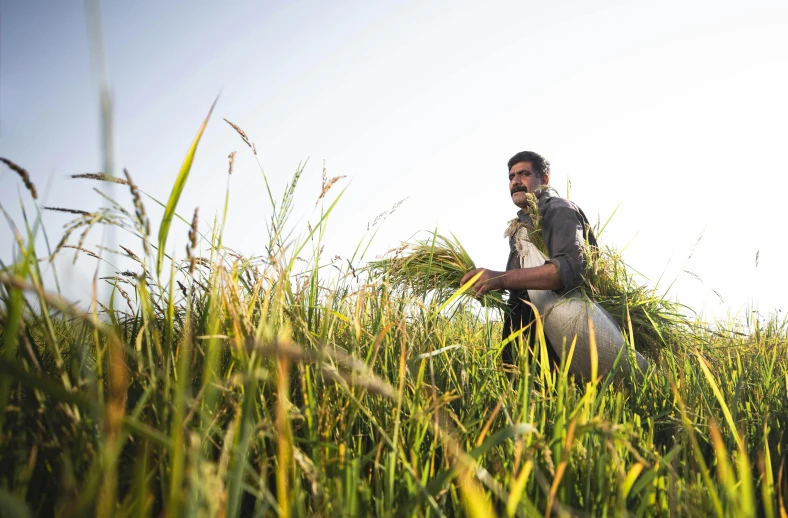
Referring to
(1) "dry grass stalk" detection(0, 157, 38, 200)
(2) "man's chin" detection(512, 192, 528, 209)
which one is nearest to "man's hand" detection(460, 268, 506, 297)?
(2) "man's chin" detection(512, 192, 528, 209)

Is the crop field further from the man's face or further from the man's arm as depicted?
the man's face

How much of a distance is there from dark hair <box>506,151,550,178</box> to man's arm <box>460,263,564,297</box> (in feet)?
4.65

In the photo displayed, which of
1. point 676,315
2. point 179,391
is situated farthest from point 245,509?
point 676,315

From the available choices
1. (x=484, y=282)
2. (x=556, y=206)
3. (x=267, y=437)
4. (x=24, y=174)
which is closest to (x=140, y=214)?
(x=24, y=174)

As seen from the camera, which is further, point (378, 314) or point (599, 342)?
point (599, 342)

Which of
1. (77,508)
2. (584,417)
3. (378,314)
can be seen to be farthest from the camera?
(378,314)

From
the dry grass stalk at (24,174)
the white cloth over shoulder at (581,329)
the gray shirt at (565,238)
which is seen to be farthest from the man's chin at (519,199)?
the dry grass stalk at (24,174)

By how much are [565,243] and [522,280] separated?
0.35 m

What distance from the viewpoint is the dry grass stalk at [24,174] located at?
0.71 meters

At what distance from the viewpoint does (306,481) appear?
935 millimetres

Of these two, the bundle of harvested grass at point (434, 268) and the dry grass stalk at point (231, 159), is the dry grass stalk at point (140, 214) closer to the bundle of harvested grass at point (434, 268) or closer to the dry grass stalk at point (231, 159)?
the dry grass stalk at point (231, 159)

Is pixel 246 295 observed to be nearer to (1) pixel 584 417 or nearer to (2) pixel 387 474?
(2) pixel 387 474

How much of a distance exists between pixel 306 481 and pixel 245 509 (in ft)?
0.51

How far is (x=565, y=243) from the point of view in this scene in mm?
2660
